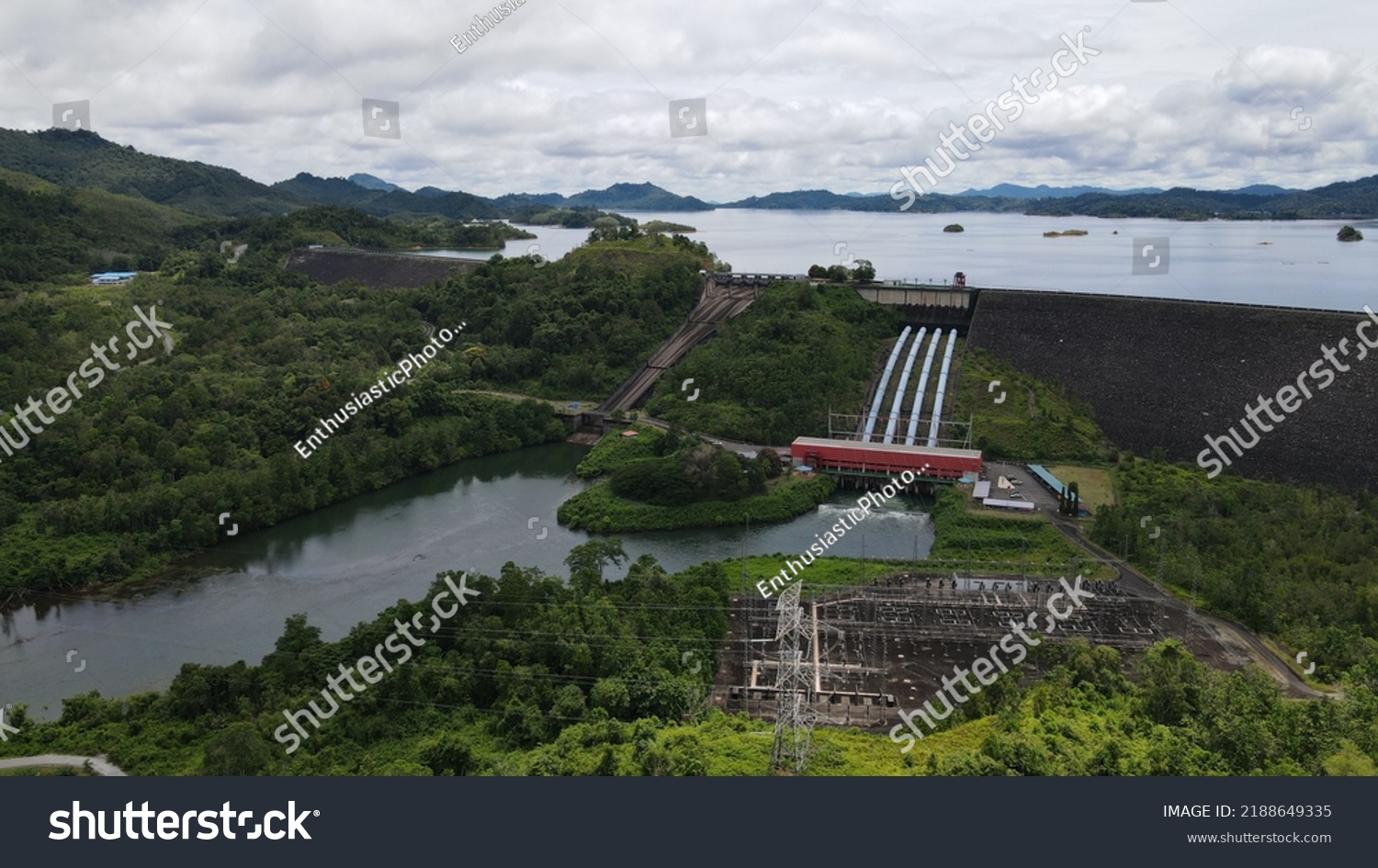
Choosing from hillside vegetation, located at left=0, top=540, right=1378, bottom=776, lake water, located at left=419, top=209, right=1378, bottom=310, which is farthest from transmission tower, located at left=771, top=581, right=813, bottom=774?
lake water, located at left=419, top=209, right=1378, bottom=310

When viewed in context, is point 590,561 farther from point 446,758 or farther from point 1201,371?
point 1201,371

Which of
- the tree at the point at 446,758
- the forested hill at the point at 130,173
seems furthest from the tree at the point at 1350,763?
the forested hill at the point at 130,173

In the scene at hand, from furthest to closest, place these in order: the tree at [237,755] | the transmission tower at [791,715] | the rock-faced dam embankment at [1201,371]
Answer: the rock-faced dam embankment at [1201,371], the tree at [237,755], the transmission tower at [791,715]

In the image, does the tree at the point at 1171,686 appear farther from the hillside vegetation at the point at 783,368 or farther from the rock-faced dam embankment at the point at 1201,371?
the hillside vegetation at the point at 783,368

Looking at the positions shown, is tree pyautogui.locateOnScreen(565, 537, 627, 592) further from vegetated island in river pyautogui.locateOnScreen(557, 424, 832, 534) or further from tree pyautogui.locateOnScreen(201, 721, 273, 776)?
tree pyautogui.locateOnScreen(201, 721, 273, 776)

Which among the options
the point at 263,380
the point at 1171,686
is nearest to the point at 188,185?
the point at 263,380

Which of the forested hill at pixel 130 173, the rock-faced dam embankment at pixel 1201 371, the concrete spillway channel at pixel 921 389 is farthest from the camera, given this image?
the forested hill at pixel 130 173

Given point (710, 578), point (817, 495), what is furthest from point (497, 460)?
point (710, 578)
